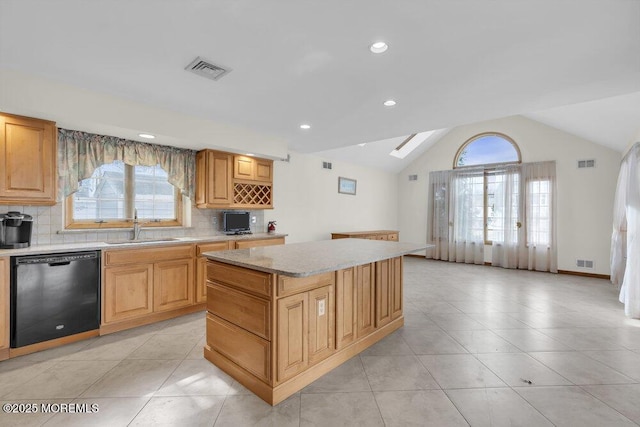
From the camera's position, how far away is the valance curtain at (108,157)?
300 cm

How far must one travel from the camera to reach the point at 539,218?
19.9 ft

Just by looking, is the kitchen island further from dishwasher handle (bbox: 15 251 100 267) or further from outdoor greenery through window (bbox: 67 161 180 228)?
outdoor greenery through window (bbox: 67 161 180 228)

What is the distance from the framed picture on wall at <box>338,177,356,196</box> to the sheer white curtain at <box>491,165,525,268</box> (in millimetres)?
3328

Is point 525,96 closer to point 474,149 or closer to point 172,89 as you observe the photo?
point 172,89

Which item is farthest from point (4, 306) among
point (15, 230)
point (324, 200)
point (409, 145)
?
point (409, 145)

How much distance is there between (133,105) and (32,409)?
105 inches

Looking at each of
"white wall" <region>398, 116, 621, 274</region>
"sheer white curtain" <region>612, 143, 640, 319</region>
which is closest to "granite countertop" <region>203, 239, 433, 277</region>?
"sheer white curtain" <region>612, 143, 640, 319</region>

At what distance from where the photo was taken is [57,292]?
2.62m

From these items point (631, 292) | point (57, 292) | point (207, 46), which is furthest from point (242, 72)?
point (631, 292)

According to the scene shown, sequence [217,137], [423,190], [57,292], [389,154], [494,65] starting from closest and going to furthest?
1. [494,65]
2. [57,292]
3. [217,137]
4. [389,154]
5. [423,190]

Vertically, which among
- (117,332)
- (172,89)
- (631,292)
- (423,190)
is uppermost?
(172,89)

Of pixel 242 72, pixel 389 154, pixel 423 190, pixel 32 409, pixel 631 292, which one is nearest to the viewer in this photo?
pixel 32 409

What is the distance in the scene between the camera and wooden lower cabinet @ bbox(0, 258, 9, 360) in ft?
7.75

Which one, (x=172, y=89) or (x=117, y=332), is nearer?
(x=172, y=89)
